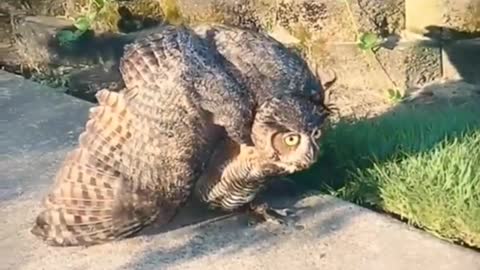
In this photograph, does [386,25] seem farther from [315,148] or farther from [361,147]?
[315,148]

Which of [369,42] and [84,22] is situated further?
[84,22]

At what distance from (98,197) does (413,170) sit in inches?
36.7

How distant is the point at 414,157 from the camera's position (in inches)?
138

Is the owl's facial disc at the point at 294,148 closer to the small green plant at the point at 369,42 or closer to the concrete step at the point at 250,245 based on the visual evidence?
the concrete step at the point at 250,245

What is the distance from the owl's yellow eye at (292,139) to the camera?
3092 mm

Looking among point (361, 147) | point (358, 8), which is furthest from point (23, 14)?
→ point (361, 147)

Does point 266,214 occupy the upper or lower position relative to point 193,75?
lower

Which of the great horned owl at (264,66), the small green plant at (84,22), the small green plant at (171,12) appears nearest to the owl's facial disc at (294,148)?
the great horned owl at (264,66)

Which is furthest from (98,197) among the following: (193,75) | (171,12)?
(171,12)

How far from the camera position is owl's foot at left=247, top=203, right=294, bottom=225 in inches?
131

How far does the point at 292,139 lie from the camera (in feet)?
10.2

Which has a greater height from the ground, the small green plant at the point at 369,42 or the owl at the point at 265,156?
the small green plant at the point at 369,42

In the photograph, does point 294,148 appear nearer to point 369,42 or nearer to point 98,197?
point 98,197

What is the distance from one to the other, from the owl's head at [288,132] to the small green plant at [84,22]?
7.80 ft
